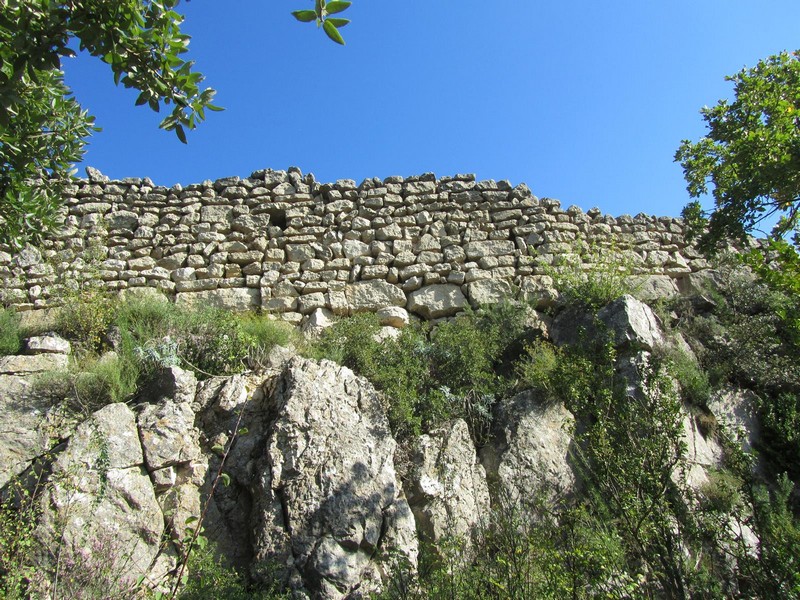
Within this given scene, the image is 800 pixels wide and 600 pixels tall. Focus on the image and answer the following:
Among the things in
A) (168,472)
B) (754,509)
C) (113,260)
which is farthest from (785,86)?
(113,260)

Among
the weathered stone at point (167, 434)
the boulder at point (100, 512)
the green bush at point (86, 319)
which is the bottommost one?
the boulder at point (100, 512)

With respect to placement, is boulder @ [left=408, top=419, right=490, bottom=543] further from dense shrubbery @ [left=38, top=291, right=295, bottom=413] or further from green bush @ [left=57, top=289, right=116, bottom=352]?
green bush @ [left=57, top=289, right=116, bottom=352]

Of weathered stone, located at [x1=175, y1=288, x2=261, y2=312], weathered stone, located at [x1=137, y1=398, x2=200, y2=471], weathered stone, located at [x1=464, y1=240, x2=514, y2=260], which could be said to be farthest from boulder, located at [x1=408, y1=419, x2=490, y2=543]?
weathered stone, located at [x1=175, y1=288, x2=261, y2=312]

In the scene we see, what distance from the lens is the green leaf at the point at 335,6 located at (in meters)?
2.88

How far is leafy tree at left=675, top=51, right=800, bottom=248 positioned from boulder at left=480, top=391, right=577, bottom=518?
8.74 ft

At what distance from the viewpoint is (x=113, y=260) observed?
291 inches

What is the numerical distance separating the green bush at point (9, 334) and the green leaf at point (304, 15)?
4.86 meters

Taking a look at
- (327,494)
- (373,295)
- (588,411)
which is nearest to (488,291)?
(373,295)

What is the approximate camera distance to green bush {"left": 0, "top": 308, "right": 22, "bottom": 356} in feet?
19.7

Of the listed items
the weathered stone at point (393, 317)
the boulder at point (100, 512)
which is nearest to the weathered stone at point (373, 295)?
the weathered stone at point (393, 317)

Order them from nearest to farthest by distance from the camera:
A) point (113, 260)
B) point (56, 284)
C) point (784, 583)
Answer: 1. point (784, 583)
2. point (56, 284)
3. point (113, 260)

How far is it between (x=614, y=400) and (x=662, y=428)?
0.66 m

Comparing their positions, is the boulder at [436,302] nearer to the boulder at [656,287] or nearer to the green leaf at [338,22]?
the boulder at [656,287]

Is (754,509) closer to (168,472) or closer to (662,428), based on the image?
(662,428)
